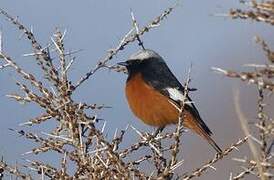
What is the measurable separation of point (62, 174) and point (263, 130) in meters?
0.95

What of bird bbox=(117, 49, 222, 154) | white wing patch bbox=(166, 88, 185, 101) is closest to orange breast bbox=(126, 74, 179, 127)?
bird bbox=(117, 49, 222, 154)

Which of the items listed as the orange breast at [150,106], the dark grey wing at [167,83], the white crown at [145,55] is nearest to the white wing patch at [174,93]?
the dark grey wing at [167,83]

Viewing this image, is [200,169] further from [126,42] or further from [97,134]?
[126,42]

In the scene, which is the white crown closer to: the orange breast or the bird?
the bird

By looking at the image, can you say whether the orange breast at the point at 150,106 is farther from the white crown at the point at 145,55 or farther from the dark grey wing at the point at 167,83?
the white crown at the point at 145,55

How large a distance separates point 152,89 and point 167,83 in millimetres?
166

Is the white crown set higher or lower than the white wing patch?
higher

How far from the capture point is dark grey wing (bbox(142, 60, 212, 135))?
19.9ft

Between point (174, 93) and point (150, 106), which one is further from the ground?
point (174, 93)

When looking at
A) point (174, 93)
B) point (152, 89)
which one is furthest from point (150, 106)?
point (174, 93)

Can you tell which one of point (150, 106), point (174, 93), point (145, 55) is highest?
point (145, 55)

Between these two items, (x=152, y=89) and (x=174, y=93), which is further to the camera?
(x=152, y=89)

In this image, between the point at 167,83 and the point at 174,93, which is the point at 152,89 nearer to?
the point at 167,83

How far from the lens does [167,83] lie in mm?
6266
